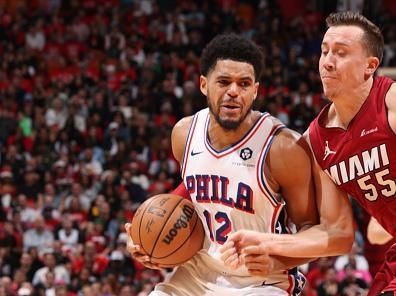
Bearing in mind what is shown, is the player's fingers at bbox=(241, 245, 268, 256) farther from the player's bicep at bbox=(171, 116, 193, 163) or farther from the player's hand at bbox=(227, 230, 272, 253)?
the player's bicep at bbox=(171, 116, 193, 163)

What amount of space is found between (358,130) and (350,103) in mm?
142

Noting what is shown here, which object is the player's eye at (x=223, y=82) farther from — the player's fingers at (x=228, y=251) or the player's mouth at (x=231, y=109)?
the player's fingers at (x=228, y=251)

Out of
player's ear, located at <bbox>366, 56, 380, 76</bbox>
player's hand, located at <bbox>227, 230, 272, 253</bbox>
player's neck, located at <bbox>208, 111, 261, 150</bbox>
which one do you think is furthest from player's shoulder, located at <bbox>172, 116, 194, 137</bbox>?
player's ear, located at <bbox>366, 56, 380, 76</bbox>

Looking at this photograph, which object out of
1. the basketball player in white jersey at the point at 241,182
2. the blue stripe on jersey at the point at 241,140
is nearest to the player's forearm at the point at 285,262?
the basketball player in white jersey at the point at 241,182

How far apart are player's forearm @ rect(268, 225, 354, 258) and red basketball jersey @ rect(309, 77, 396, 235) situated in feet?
0.67

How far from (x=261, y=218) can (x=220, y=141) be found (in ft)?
1.52

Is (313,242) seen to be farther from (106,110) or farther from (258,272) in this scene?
(106,110)

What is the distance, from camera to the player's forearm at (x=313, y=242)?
13.0 ft

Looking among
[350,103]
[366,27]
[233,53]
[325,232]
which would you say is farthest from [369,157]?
[233,53]

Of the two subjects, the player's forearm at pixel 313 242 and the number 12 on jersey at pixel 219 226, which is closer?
the player's forearm at pixel 313 242

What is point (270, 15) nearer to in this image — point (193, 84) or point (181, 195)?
point (193, 84)

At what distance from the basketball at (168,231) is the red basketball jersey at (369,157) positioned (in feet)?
2.35

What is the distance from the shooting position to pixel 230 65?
14.0 ft

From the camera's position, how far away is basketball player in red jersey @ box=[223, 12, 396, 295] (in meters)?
3.96
